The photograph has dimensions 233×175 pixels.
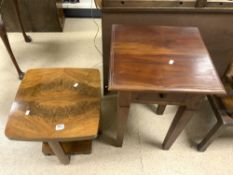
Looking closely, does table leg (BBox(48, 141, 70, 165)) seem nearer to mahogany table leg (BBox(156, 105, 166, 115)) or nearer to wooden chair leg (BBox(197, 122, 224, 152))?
mahogany table leg (BBox(156, 105, 166, 115))

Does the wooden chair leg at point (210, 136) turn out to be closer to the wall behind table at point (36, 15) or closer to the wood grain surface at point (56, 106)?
the wood grain surface at point (56, 106)

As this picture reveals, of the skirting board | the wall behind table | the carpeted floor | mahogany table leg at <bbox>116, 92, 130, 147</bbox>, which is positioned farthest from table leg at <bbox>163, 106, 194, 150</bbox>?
the skirting board

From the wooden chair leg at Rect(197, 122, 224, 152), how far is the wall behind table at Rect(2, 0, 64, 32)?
1.66 m

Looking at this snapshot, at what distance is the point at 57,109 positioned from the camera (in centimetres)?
97

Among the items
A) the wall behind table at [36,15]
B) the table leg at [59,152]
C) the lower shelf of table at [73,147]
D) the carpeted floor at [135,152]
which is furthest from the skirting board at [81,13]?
the table leg at [59,152]

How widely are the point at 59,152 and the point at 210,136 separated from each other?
86 cm

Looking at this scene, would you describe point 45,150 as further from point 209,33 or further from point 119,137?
point 209,33

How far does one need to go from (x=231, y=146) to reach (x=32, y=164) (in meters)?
1.26

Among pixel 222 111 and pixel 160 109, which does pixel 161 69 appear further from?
pixel 160 109

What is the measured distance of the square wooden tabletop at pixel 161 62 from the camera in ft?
2.37

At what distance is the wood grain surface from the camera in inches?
34.8

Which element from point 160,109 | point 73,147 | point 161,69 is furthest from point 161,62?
point 73,147

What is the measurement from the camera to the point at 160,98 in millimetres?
801

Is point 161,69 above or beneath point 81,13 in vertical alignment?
above
